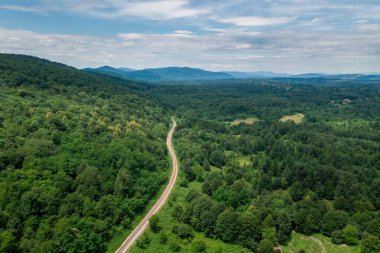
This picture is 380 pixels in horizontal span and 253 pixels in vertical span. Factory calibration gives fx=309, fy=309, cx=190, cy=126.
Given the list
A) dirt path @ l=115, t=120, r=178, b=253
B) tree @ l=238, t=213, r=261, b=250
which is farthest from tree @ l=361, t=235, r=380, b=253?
dirt path @ l=115, t=120, r=178, b=253

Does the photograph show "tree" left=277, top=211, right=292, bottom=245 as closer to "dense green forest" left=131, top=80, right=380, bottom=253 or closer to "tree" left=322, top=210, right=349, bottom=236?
"dense green forest" left=131, top=80, right=380, bottom=253

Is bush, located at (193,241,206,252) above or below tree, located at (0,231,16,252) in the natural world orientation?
below

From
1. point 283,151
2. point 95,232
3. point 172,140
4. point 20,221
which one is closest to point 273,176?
point 283,151

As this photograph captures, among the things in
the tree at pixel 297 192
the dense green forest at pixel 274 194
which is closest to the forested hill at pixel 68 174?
the dense green forest at pixel 274 194

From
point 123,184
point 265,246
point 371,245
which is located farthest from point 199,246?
point 371,245

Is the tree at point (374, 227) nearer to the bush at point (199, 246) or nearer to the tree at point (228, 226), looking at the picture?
the tree at point (228, 226)
